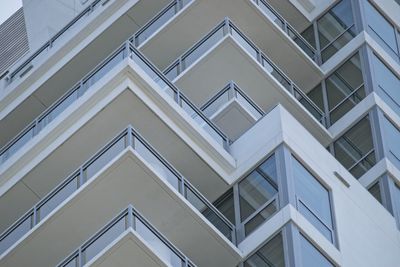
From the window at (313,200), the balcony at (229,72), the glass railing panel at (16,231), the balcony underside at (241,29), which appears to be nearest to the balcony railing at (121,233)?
the glass railing panel at (16,231)

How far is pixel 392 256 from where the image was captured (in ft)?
107

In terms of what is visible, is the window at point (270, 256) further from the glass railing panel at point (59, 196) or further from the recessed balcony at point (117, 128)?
the glass railing panel at point (59, 196)

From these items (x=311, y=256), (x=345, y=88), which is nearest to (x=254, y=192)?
(x=311, y=256)

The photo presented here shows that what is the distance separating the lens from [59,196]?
31.5 m

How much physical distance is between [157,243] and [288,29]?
13112 millimetres

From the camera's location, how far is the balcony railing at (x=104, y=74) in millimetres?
33594

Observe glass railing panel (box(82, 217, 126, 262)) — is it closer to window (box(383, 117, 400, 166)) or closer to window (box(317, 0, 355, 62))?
window (box(383, 117, 400, 166))

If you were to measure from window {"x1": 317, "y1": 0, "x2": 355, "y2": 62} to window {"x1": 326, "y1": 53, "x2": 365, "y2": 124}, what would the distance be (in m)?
0.92

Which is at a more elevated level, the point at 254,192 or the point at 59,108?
the point at 59,108

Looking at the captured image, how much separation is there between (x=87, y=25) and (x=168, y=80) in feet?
24.3

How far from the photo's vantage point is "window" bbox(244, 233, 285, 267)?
29625 mm

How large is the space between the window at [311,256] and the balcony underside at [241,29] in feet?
32.9

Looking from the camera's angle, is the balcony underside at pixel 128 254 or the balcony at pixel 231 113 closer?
the balcony underside at pixel 128 254

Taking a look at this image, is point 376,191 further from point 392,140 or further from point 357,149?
point 392,140
